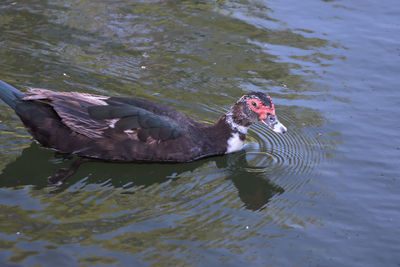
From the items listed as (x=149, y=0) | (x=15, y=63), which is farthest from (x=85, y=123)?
(x=149, y=0)

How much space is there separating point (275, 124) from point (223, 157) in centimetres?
74

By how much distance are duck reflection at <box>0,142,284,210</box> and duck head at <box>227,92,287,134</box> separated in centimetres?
56

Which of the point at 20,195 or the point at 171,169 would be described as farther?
the point at 171,169

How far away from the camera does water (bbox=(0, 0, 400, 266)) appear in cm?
546

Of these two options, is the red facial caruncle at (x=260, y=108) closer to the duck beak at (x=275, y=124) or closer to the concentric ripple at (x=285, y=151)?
the duck beak at (x=275, y=124)

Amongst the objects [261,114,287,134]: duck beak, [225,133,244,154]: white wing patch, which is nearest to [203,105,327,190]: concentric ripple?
[225,133,244,154]: white wing patch

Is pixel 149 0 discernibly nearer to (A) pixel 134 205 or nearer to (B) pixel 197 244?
(A) pixel 134 205

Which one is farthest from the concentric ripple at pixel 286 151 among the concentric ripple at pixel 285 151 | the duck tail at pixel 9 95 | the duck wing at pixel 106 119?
the duck tail at pixel 9 95

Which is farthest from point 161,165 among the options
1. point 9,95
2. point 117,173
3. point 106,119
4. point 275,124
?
point 9,95

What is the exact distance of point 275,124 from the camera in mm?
7238

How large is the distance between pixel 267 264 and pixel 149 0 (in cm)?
702

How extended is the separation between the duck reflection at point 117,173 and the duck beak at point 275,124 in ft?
1.82

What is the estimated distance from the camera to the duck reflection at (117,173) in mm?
6367

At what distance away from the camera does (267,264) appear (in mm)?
5242
